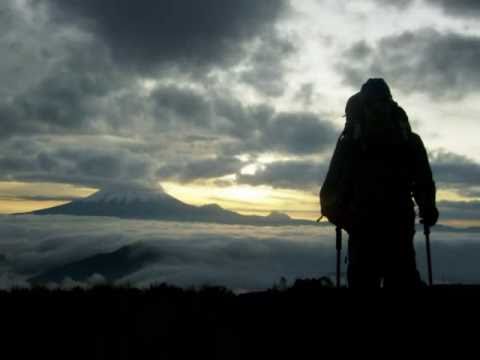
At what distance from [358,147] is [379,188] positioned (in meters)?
0.78

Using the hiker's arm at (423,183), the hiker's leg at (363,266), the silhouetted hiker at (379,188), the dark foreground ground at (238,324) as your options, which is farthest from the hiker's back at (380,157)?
the dark foreground ground at (238,324)

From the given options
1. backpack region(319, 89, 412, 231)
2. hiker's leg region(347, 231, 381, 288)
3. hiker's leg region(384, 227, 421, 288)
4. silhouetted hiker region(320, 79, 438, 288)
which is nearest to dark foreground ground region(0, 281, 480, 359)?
hiker's leg region(384, 227, 421, 288)

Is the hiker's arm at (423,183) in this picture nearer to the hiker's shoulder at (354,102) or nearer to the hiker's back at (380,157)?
the hiker's back at (380,157)

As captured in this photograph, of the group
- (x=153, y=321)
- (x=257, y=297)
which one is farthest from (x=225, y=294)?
(x=153, y=321)

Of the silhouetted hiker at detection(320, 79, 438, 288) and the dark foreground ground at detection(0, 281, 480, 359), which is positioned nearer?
the dark foreground ground at detection(0, 281, 480, 359)

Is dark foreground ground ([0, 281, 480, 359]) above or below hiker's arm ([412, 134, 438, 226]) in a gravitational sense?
below

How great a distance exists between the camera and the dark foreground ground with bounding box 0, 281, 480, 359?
212 inches

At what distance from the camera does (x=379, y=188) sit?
28.2 ft

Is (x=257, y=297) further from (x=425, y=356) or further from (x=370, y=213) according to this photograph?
(x=425, y=356)

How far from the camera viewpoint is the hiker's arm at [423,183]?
29.1ft

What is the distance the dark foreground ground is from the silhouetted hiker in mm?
658

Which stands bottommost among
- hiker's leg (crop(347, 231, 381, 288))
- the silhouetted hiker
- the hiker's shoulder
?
hiker's leg (crop(347, 231, 381, 288))

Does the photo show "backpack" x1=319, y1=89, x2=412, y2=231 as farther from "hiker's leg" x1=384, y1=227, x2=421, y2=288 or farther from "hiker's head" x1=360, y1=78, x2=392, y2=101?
"hiker's leg" x1=384, y1=227, x2=421, y2=288

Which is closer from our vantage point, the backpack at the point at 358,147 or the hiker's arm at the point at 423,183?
the backpack at the point at 358,147
